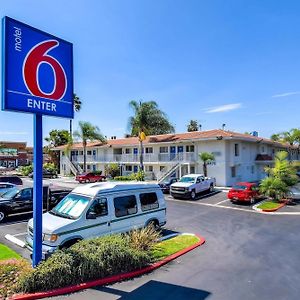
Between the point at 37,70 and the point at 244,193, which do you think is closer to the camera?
the point at 37,70

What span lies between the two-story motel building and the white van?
2020 cm

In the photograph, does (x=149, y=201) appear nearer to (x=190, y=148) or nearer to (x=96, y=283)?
(x=96, y=283)

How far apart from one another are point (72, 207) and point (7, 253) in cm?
290

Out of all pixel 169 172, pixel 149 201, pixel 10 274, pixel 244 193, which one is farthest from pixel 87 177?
pixel 10 274

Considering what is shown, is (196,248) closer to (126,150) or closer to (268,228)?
(268,228)

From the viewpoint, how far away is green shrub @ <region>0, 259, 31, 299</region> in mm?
6602

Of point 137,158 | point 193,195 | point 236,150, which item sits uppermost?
point 236,150

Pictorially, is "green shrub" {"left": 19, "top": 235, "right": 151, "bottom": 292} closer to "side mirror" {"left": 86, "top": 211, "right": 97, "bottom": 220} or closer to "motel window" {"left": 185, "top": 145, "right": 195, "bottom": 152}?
"side mirror" {"left": 86, "top": 211, "right": 97, "bottom": 220}

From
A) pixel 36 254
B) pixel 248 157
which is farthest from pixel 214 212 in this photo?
pixel 248 157

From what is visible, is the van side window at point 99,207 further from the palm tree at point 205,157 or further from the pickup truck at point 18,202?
the palm tree at point 205,157

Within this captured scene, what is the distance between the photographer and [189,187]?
23.9 metres

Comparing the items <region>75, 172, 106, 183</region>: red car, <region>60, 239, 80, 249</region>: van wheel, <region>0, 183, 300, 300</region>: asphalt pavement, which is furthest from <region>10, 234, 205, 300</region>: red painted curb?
<region>75, 172, 106, 183</region>: red car

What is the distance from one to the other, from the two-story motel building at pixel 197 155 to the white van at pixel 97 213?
20.2 m

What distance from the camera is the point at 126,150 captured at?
43.2m
